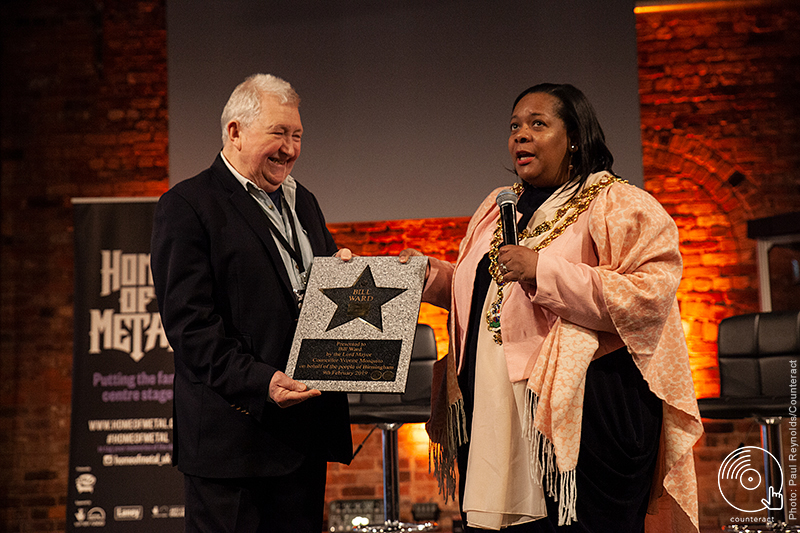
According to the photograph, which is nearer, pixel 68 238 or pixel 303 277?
pixel 303 277

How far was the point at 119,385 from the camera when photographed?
469 centimetres

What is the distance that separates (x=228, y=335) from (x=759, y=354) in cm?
354

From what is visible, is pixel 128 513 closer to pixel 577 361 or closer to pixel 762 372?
pixel 577 361

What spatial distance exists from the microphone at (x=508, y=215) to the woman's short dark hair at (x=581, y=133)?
0.26 metres

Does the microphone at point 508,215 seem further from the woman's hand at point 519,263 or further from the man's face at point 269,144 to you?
the man's face at point 269,144

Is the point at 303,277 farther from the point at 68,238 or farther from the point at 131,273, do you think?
the point at 68,238

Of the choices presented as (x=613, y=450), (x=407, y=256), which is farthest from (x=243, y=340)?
(x=613, y=450)

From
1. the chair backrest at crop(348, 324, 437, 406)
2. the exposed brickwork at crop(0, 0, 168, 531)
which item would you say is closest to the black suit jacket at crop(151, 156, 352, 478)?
the chair backrest at crop(348, 324, 437, 406)

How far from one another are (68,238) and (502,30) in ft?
11.9

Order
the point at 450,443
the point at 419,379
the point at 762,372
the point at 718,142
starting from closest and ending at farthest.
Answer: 1. the point at 450,443
2. the point at 762,372
3. the point at 419,379
4. the point at 718,142

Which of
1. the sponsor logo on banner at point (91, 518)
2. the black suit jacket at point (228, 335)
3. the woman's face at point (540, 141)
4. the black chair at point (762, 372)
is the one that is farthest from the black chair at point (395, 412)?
the woman's face at point (540, 141)

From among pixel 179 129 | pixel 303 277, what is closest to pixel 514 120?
pixel 303 277

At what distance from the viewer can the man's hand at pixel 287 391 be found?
1768 mm

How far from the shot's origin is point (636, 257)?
172 cm
